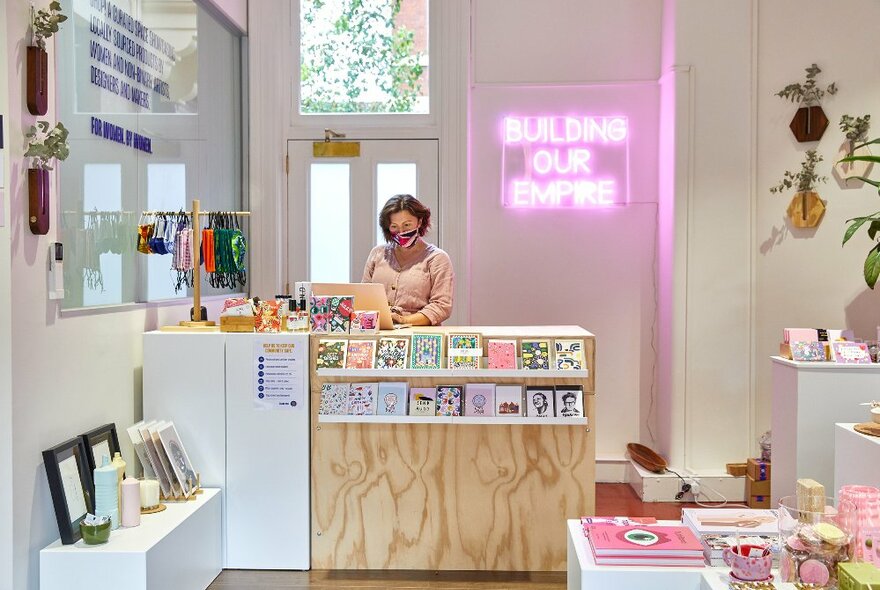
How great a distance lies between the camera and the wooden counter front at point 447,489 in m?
3.82

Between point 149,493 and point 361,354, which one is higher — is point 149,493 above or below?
below

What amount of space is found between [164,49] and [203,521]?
2601mm

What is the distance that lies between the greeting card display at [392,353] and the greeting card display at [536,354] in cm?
58

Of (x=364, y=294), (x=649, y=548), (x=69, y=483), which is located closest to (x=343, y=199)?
(x=364, y=294)

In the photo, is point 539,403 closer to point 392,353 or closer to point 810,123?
point 392,353

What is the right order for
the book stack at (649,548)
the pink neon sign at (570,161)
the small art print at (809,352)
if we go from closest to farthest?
the book stack at (649,548) → the small art print at (809,352) → the pink neon sign at (570,161)

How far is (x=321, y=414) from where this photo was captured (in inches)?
149

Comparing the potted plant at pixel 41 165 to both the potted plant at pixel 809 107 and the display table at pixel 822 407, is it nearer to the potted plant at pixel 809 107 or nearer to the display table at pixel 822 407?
the display table at pixel 822 407

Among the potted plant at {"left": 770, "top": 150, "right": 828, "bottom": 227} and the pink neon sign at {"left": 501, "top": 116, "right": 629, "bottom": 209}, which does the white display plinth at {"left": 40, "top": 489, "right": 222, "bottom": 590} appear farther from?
the potted plant at {"left": 770, "top": 150, "right": 828, "bottom": 227}

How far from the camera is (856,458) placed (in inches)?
116

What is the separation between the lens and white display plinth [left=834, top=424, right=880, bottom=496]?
281 cm

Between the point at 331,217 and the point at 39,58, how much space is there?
2.94 metres

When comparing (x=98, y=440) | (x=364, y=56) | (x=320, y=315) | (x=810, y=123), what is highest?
(x=364, y=56)

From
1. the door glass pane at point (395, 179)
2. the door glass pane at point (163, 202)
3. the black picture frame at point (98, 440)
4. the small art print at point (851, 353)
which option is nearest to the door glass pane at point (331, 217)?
the door glass pane at point (395, 179)
